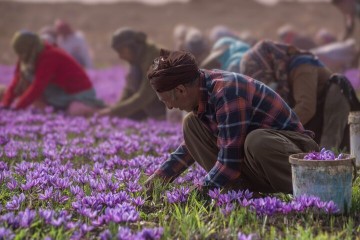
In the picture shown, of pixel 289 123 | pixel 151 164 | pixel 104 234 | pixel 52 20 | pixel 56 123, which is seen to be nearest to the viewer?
pixel 104 234

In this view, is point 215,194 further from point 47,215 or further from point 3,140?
point 3,140

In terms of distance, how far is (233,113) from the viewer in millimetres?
3922

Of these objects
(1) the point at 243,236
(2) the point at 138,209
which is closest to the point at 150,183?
(2) the point at 138,209

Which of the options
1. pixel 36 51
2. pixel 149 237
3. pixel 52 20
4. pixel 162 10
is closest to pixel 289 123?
pixel 149 237

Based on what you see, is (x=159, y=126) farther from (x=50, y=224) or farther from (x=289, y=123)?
(x=50, y=224)

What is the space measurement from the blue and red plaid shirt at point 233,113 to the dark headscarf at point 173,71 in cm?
12

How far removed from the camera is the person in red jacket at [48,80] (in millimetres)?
9547

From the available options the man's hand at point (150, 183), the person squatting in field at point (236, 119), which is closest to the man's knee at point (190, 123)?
the person squatting in field at point (236, 119)

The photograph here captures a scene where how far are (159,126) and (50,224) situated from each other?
5.25m

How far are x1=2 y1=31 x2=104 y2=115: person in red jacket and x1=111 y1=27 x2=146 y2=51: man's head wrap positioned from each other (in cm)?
110

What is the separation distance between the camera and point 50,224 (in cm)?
353

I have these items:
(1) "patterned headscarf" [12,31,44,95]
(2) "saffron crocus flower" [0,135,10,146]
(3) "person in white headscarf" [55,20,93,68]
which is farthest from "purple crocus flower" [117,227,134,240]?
(3) "person in white headscarf" [55,20,93,68]

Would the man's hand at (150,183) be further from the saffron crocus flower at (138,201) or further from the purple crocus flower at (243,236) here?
the purple crocus flower at (243,236)

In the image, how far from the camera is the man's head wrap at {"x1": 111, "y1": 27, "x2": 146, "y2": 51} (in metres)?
9.05
